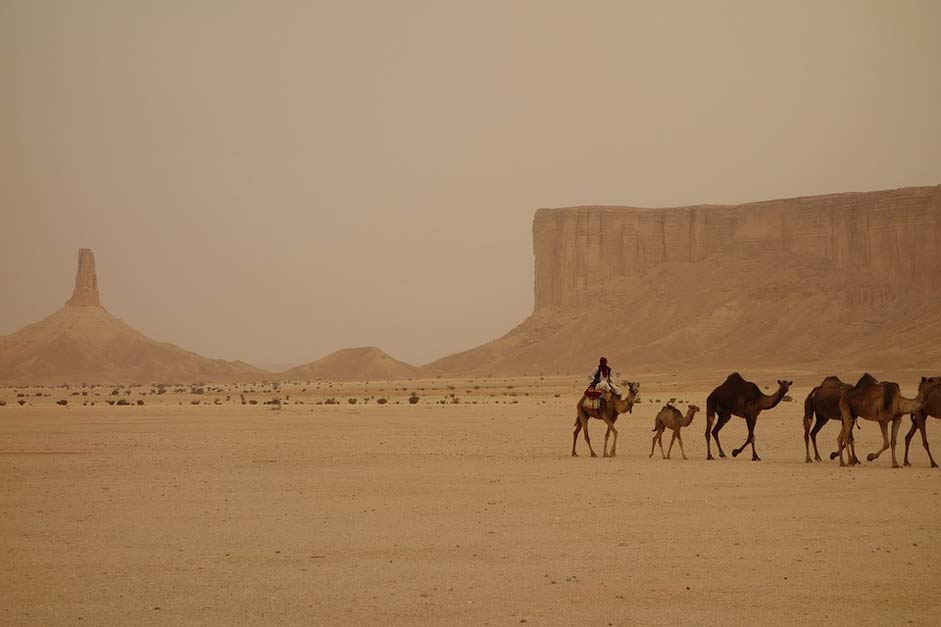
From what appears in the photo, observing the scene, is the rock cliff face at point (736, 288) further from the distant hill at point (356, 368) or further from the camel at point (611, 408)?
the camel at point (611, 408)

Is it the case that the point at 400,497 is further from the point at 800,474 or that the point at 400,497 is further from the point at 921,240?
the point at 921,240

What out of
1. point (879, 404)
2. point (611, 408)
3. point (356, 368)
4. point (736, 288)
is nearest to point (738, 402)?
point (611, 408)

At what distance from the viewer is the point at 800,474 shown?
19.6 m

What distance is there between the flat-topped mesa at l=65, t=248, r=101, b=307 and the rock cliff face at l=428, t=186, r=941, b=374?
54.5 meters

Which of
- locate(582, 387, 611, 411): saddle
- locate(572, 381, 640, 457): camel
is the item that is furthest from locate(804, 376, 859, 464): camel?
locate(582, 387, 611, 411): saddle

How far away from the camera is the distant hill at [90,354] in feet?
436

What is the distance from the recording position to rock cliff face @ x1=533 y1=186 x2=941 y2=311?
107688mm

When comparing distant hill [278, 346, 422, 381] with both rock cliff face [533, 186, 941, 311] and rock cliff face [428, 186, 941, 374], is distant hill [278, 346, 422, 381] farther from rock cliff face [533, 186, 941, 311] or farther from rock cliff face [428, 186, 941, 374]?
rock cliff face [533, 186, 941, 311]

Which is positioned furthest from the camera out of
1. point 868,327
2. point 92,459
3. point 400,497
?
point 868,327

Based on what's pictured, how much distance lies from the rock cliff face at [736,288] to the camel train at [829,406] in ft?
223

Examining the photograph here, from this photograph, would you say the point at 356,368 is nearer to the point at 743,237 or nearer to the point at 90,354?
the point at 90,354

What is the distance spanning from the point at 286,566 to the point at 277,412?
110ft

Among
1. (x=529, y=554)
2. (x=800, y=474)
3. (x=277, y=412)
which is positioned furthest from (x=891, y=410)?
(x=277, y=412)

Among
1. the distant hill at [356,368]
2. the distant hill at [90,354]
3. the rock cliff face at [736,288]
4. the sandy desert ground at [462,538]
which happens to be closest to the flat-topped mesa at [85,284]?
the distant hill at [90,354]
